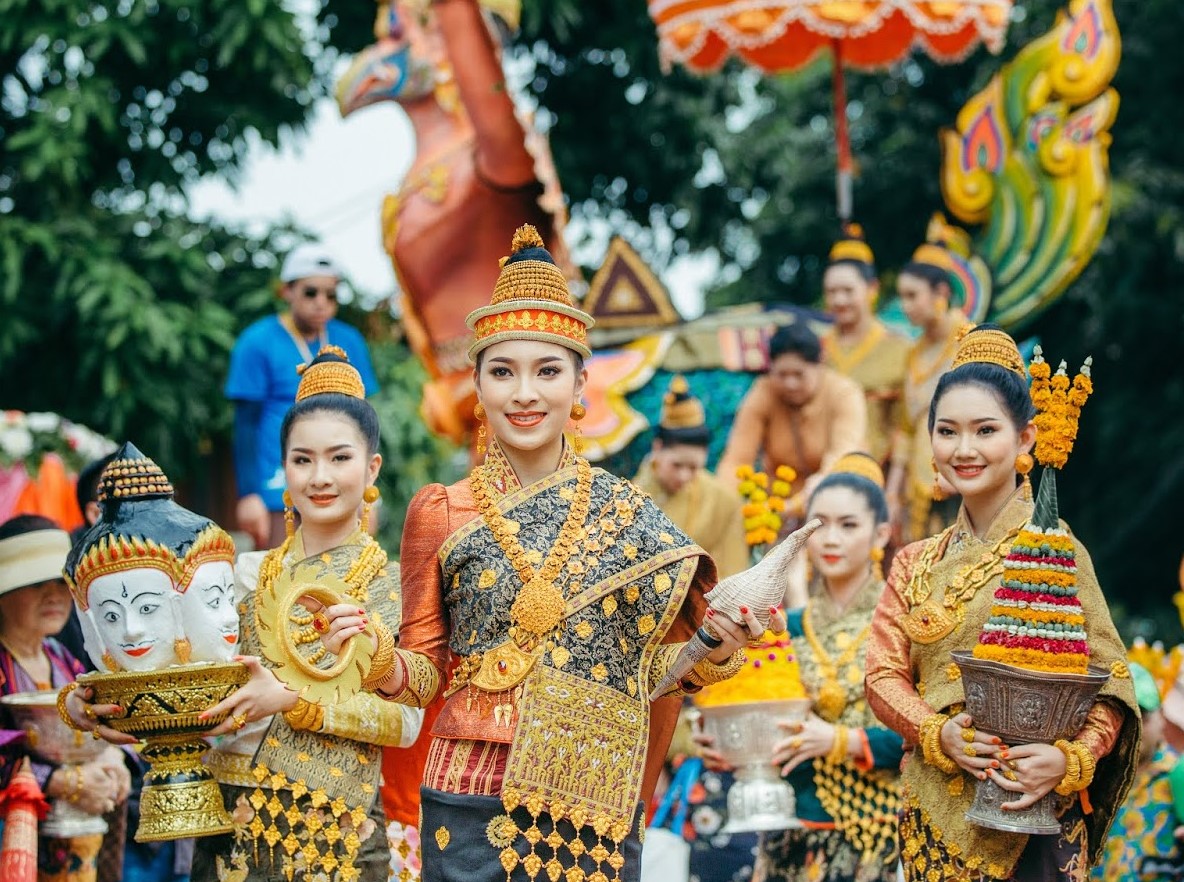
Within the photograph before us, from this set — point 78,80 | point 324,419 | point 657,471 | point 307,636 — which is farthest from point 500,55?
point 307,636

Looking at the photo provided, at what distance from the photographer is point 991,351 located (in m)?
4.53

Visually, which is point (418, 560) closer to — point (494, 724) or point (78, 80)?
point (494, 724)

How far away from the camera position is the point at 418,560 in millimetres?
4188

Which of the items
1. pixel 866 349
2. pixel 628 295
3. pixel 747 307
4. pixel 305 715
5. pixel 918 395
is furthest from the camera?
pixel 628 295

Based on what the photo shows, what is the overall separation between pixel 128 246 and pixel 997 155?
4.77m

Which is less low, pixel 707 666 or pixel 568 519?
pixel 568 519

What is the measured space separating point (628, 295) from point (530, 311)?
20.2 feet

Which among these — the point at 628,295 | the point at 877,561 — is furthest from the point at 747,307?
the point at 877,561

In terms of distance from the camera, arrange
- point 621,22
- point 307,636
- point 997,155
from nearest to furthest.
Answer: point 307,636
point 997,155
point 621,22

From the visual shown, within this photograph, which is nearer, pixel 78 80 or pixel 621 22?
pixel 78 80

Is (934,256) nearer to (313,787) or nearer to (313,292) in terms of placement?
(313,292)

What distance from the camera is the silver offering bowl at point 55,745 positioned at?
17.5 feet

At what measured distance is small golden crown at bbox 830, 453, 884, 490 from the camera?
241 inches

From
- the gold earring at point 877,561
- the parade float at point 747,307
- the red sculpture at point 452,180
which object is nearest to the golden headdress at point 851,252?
the parade float at point 747,307
